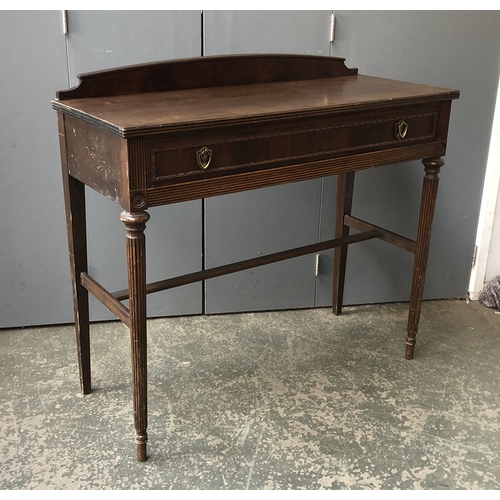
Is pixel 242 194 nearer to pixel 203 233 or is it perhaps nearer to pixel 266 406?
pixel 203 233

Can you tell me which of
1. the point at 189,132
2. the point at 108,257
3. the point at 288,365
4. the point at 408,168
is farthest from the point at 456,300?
the point at 189,132

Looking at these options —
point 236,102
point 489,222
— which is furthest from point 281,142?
point 489,222

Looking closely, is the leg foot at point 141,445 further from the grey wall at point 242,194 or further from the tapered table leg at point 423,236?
the tapered table leg at point 423,236

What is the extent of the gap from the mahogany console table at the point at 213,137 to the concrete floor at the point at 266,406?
17 centimetres

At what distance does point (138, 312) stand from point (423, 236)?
4.16 ft

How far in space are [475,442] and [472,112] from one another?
1537mm

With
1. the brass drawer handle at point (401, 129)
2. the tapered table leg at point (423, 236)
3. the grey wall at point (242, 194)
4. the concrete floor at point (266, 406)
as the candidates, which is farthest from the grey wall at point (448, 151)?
the brass drawer handle at point (401, 129)

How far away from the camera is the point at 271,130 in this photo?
1981 mm

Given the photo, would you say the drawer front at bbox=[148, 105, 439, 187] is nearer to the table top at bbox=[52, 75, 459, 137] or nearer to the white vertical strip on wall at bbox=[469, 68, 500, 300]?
the table top at bbox=[52, 75, 459, 137]

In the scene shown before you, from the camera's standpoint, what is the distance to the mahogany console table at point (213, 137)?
182 cm

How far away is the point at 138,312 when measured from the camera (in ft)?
6.48

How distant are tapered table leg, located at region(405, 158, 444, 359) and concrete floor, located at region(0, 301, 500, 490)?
0.15 metres

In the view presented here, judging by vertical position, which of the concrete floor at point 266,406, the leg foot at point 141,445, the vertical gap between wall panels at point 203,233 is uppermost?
the vertical gap between wall panels at point 203,233

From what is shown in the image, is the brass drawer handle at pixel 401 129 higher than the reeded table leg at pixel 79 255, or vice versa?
the brass drawer handle at pixel 401 129
